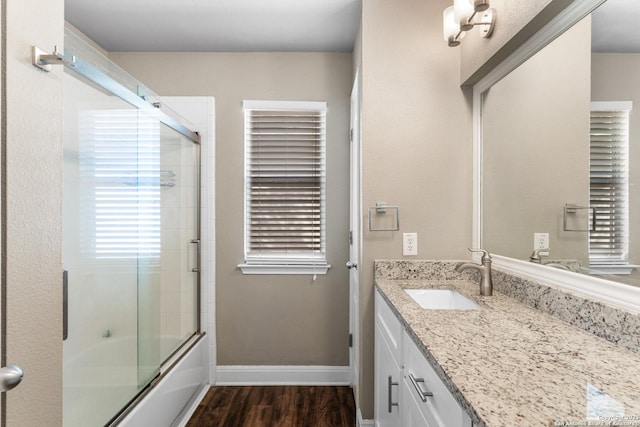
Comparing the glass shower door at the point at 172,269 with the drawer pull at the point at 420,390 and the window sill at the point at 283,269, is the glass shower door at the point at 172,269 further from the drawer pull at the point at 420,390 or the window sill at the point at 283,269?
the drawer pull at the point at 420,390

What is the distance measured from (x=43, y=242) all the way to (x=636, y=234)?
1593mm

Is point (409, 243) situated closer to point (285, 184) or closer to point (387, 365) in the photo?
point (387, 365)

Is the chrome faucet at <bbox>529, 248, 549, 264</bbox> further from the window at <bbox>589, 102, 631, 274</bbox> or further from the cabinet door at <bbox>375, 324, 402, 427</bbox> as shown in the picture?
the cabinet door at <bbox>375, 324, 402, 427</bbox>

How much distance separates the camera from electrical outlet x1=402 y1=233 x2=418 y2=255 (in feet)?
6.36

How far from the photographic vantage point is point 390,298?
1480 millimetres

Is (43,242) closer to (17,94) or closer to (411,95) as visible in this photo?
(17,94)

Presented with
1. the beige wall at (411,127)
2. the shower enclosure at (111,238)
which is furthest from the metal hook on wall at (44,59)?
the beige wall at (411,127)

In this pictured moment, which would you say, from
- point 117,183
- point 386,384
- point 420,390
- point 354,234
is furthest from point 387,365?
point 117,183

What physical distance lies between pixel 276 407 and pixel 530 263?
181 cm

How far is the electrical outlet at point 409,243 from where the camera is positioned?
1939 millimetres

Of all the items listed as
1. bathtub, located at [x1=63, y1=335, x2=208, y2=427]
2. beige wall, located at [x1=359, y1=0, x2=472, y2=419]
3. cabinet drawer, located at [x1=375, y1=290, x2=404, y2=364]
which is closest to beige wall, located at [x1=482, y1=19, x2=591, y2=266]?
beige wall, located at [x1=359, y1=0, x2=472, y2=419]

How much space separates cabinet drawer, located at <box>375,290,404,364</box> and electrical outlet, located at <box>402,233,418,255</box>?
11.8 inches

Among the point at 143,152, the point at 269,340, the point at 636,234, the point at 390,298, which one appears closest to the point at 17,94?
the point at 143,152

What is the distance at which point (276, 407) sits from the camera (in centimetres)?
229
